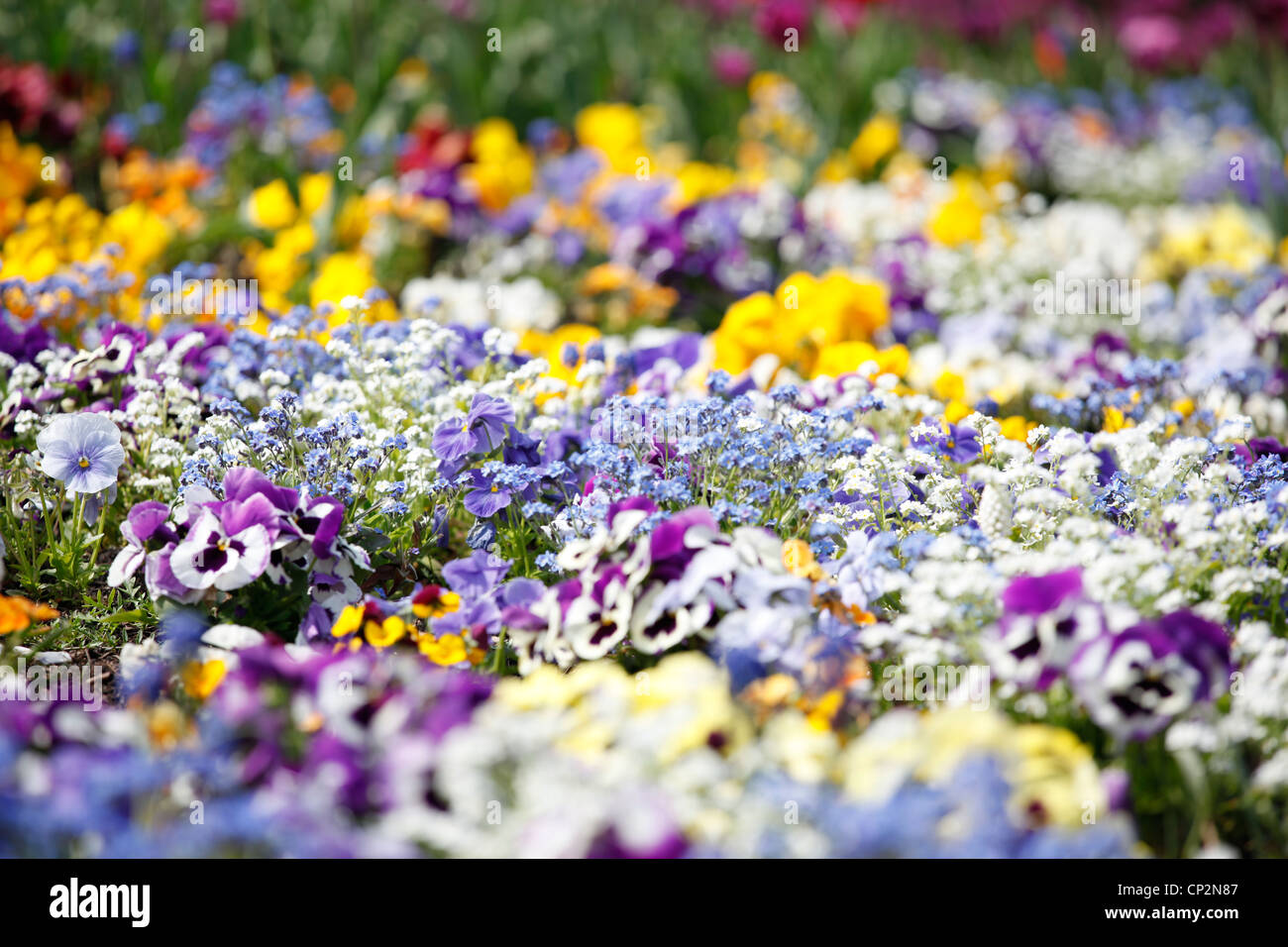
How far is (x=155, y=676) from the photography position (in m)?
1.71

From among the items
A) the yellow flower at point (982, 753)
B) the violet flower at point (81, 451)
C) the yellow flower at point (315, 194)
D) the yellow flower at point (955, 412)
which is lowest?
the yellow flower at point (982, 753)

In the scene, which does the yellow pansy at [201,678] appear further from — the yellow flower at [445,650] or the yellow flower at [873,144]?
the yellow flower at [873,144]

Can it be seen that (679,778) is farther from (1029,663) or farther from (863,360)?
(863,360)

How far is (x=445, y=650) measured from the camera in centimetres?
211

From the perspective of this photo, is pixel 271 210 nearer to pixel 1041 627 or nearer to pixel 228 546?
pixel 228 546

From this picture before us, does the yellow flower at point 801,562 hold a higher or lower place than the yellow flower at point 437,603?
higher

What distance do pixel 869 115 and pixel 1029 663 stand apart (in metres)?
5.21

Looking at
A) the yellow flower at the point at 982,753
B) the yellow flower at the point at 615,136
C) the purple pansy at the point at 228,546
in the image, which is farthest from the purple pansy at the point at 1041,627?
the yellow flower at the point at 615,136

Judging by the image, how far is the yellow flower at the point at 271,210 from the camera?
444 centimetres

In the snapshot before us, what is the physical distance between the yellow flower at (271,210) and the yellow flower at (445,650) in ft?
9.24

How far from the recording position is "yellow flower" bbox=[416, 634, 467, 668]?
2.11 meters

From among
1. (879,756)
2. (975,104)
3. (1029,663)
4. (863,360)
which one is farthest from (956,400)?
(975,104)

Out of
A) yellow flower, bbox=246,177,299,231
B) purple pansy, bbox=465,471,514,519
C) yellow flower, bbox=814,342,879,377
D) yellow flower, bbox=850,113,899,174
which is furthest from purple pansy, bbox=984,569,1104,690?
yellow flower, bbox=850,113,899,174

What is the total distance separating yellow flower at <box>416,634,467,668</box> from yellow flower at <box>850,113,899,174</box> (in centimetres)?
463
